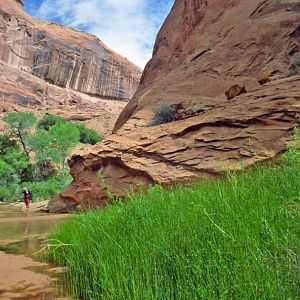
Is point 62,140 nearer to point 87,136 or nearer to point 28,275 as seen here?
point 87,136

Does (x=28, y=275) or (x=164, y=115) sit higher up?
(x=164, y=115)

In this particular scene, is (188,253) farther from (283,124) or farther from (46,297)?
(283,124)

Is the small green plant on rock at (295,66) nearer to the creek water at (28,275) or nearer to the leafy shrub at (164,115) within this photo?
the leafy shrub at (164,115)

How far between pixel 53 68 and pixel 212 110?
211ft

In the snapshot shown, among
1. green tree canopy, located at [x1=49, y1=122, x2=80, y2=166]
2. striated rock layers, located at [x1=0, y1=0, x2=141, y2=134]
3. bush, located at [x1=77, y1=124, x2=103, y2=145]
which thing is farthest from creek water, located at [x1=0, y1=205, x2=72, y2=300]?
striated rock layers, located at [x1=0, y1=0, x2=141, y2=134]

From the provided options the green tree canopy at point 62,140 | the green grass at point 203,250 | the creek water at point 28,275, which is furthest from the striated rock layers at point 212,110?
the green tree canopy at point 62,140

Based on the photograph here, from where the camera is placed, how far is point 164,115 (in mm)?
13727

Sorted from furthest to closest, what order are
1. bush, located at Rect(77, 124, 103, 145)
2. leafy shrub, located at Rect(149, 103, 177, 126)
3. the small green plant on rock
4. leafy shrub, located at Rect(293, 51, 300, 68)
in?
bush, located at Rect(77, 124, 103, 145), leafy shrub, located at Rect(149, 103, 177, 126), leafy shrub, located at Rect(293, 51, 300, 68), the small green plant on rock

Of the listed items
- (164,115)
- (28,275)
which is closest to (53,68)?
(164,115)

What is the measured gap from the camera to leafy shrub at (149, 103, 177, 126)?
13.6 metres

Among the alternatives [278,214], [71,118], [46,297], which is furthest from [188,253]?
[71,118]

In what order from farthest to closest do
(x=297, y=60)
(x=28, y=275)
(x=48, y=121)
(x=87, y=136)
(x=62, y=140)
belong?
(x=48, y=121) < (x=87, y=136) < (x=62, y=140) < (x=297, y=60) < (x=28, y=275)

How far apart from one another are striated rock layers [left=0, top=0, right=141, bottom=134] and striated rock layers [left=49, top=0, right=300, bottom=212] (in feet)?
157

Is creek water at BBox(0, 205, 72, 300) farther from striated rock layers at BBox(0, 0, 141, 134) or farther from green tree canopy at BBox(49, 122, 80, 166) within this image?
striated rock layers at BBox(0, 0, 141, 134)
